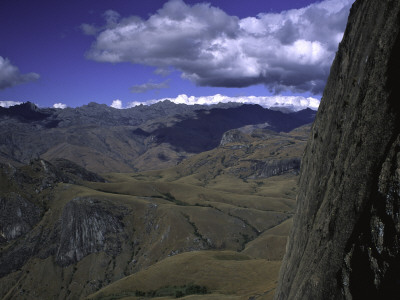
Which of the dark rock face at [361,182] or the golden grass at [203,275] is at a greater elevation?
the dark rock face at [361,182]

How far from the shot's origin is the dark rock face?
18828mm

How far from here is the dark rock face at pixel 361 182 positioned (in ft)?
61.8

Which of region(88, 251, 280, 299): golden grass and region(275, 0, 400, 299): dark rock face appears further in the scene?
region(88, 251, 280, 299): golden grass

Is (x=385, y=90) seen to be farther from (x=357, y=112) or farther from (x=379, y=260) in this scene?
(x=379, y=260)

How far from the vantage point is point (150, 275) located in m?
149

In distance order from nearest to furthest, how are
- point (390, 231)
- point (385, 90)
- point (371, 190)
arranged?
point (390, 231)
point (371, 190)
point (385, 90)

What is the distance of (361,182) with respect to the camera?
2317 centimetres

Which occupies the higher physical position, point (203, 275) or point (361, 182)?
point (361, 182)

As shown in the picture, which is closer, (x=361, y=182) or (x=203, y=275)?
(x=361, y=182)

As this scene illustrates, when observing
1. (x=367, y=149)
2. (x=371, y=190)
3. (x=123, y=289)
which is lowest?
(x=123, y=289)

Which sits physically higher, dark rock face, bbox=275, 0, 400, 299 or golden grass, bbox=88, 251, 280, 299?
dark rock face, bbox=275, 0, 400, 299

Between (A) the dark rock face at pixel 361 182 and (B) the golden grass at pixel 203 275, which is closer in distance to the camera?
(A) the dark rock face at pixel 361 182

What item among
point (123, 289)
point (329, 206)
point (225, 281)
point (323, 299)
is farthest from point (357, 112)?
point (123, 289)

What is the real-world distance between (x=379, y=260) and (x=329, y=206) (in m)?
9.90
